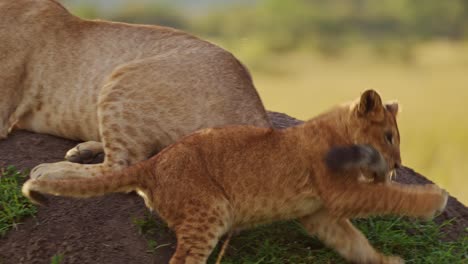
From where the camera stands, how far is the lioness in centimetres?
562

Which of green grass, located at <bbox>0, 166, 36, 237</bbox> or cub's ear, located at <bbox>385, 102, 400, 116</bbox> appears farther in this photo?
green grass, located at <bbox>0, 166, 36, 237</bbox>

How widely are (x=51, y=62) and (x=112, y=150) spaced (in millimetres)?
1174

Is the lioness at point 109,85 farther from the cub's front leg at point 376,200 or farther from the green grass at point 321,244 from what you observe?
the cub's front leg at point 376,200

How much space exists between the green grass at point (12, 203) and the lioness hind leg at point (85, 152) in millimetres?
360

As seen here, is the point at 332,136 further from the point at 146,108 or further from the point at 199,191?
the point at 146,108

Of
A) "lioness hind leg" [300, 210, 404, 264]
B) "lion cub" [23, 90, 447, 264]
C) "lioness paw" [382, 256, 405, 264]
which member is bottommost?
"lioness paw" [382, 256, 405, 264]

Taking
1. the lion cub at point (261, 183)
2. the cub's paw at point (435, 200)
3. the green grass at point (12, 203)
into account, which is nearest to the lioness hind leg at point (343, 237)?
the lion cub at point (261, 183)

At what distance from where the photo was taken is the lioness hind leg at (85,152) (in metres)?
5.93

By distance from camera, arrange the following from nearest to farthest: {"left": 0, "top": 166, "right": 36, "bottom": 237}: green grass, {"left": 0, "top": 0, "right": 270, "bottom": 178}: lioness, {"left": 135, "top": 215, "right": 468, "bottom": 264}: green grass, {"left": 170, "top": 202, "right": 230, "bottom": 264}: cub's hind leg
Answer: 1. {"left": 170, "top": 202, "right": 230, "bottom": 264}: cub's hind leg
2. {"left": 135, "top": 215, "right": 468, "bottom": 264}: green grass
3. {"left": 0, "top": 166, "right": 36, "bottom": 237}: green grass
4. {"left": 0, "top": 0, "right": 270, "bottom": 178}: lioness

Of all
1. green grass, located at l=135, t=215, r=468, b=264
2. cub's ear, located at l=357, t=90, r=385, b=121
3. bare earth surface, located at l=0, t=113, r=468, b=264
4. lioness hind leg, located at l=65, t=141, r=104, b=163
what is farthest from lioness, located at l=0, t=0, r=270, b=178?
cub's ear, located at l=357, t=90, r=385, b=121

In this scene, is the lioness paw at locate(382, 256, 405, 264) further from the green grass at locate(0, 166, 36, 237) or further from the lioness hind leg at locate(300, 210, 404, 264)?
the green grass at locate(0, 166, 36, 237)

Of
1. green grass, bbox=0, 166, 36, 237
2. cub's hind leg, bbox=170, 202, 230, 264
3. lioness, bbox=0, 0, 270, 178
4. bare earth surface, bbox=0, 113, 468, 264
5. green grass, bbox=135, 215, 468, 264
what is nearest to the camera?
cub's hind leg, bbox=170, 202, 230, 264

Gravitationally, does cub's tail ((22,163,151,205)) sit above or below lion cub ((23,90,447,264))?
below

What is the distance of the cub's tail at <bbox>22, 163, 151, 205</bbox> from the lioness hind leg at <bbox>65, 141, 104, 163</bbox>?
112 cm
